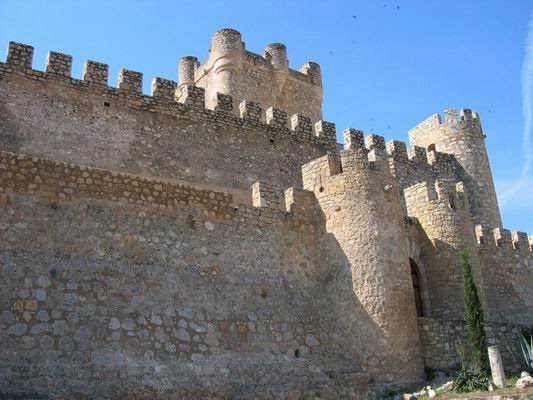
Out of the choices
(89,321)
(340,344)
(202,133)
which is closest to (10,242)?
(89,321)

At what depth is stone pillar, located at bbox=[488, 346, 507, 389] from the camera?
1184 cm


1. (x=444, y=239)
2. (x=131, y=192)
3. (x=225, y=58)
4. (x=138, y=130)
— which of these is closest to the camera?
(x=131, y=192)

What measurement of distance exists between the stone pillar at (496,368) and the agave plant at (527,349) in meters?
2.12

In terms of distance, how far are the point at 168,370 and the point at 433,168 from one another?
15.5 m

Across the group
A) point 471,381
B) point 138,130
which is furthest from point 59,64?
point 471,381

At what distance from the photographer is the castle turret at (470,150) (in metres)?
23.6

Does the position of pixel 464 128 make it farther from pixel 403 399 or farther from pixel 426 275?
pixel 403 399

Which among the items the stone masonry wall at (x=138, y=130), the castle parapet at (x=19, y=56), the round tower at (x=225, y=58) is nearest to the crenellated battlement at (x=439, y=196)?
the stone masonry wall at (x=138, y=130)

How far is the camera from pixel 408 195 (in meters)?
16.9

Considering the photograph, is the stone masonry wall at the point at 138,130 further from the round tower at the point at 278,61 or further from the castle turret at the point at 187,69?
the castle turret at the point at 187,69

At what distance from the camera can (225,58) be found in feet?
77.7

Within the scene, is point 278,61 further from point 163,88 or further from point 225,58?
point 163,88

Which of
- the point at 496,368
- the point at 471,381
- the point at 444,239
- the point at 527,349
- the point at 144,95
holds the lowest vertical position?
the point at 471,381

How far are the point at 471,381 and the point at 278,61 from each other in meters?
16.1
